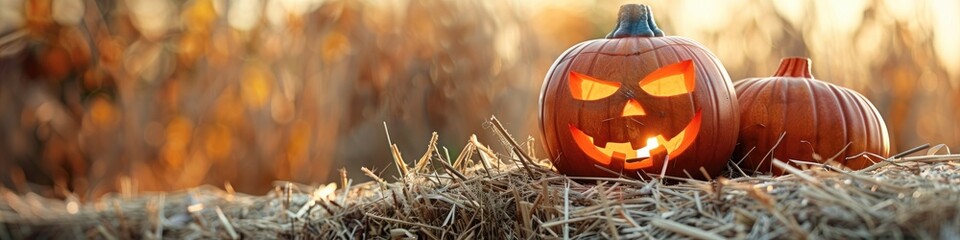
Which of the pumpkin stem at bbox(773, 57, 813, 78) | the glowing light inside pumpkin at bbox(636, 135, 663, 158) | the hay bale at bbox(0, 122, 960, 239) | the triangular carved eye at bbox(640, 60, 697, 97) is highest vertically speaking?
the triangular carved eye at bbox(640, 60, 697, 97)

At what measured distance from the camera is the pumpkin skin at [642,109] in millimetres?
2055

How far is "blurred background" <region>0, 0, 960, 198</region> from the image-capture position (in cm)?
356

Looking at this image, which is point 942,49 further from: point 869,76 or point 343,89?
point 343,89

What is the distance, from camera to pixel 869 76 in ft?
15.1

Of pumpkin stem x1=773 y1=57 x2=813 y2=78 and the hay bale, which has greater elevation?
pumpkin stem x1=773 y1=57 x2=813 y2=78

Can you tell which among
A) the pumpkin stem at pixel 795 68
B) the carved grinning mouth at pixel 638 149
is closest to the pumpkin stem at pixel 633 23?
the carved grinning mouth at pixel 638 149

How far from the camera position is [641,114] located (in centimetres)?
205

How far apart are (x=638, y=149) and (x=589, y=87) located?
20 cm

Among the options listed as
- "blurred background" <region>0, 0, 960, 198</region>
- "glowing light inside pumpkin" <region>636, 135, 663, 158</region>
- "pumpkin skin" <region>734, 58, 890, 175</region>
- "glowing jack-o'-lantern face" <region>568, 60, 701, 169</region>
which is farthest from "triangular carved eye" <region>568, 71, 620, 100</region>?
"blurred background" <region>0, 0, 960, 198</region>

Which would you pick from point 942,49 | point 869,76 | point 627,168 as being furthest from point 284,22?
point 942,49

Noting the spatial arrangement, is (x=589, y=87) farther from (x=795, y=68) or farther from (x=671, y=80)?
(x=795, y=68)

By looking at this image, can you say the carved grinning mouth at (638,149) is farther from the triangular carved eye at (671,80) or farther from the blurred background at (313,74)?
the blurred background at (313,74)

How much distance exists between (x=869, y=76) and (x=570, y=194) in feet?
10.8

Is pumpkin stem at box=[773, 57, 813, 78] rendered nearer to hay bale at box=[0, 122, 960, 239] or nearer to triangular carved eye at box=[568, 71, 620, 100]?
hay bale at box=[0, 122, 960, 239]
